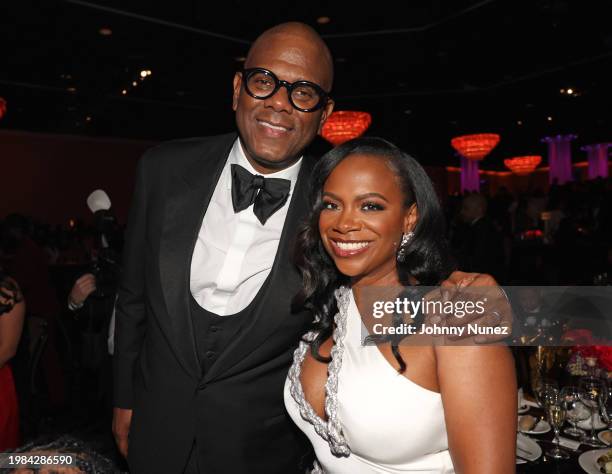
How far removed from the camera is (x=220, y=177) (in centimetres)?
179

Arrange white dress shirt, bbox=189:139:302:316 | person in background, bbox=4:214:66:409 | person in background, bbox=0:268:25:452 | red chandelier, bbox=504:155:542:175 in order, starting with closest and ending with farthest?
white dress shirt, bbox=189:139:302:316, person in background, bbox=0:268:25:452, person in background, bbox=4:214:66:409, red chandelier, bbox=504:155:542:175

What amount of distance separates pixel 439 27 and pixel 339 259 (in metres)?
4.79

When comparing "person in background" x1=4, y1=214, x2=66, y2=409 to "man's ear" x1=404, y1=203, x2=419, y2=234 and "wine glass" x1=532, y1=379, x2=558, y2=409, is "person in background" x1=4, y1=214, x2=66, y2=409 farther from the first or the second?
"wine glass" x1=532, y1=379, x2=558, y2=409

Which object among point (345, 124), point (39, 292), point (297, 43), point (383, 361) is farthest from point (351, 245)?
point (345, 124)

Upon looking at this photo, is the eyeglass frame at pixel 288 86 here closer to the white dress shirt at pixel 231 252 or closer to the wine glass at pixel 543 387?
the white dress shirt at pixel 231 252

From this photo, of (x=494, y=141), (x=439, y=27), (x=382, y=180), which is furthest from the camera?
(x=494, y=141)

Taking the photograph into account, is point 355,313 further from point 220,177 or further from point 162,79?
point 162,79

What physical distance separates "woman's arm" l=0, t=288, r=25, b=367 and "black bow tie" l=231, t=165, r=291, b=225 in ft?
4.70

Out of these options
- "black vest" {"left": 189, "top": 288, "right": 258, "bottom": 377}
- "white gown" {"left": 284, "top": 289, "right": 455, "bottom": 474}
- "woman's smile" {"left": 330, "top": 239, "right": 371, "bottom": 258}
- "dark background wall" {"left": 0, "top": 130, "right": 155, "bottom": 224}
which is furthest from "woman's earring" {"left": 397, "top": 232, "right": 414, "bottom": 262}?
"dark background wall" {"left": 0, "top": 130, "right": 155, "bottom": 224}

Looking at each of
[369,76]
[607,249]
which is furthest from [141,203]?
[369,76]

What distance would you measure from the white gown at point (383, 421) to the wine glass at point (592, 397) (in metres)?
0.64

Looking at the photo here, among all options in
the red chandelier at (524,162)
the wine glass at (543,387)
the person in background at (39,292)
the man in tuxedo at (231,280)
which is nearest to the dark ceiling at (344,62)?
the person in background at (39,292)

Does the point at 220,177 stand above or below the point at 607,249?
above

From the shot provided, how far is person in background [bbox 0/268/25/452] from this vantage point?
239 cm
